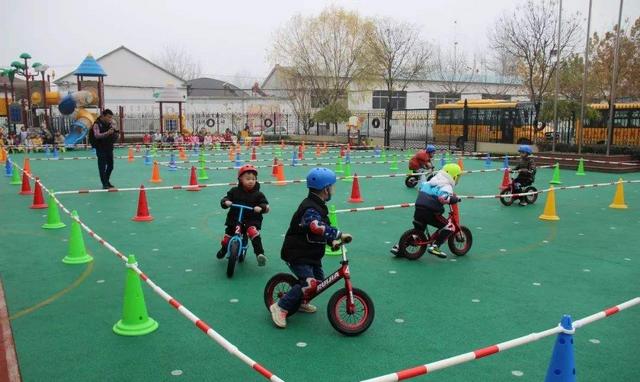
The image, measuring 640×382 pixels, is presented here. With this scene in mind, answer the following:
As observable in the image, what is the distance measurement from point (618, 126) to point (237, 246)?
82.1 ft

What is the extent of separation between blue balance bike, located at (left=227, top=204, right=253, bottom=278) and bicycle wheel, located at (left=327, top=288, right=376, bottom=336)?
6.30 ft

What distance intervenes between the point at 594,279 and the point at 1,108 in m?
48.3

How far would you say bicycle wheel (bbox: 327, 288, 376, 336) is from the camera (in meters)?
4.65

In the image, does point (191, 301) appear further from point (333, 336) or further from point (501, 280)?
point (501, 280)

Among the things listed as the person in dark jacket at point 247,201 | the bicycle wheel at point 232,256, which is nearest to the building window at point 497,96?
the person in dark jacket at point 247,201

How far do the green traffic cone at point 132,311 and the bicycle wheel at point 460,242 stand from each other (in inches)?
166

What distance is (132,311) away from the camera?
4703mm

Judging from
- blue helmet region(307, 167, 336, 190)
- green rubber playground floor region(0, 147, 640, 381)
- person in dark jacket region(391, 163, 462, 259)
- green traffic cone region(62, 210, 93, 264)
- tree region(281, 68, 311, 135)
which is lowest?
green rubber playground floor region(0, 147, 640, 381)

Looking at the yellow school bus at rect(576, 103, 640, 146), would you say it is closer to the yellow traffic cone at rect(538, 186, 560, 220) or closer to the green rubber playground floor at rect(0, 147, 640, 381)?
the yellow traffic cone at rect(538, 186, 560, 220)

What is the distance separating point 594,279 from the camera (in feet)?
20.8

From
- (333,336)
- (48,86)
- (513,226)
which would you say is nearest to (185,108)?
(48,86)

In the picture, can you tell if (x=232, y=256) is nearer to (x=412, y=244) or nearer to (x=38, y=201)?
(x=412, y=244)

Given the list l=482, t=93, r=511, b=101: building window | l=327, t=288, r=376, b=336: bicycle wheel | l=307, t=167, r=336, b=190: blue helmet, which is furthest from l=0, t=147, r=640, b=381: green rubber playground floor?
l=482, t=93, r=511, b=101: building window

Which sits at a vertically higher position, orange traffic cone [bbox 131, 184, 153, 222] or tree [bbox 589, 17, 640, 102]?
tree [bbox 589, 17, 640, 102]
